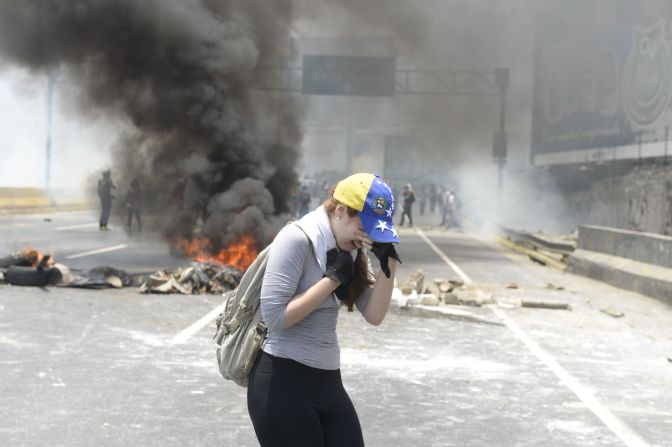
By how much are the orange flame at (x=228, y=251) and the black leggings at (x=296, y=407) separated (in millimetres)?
11578

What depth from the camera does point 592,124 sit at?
43406 mm

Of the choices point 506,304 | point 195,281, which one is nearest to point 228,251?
point 195,281

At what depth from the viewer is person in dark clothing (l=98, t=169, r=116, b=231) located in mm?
26016

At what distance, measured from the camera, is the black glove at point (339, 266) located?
3084 millimetres

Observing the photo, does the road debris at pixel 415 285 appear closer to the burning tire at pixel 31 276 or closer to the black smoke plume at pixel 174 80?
the burning tire at pixel 31 276

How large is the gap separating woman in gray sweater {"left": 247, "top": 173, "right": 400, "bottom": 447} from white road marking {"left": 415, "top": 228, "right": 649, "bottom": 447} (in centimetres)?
296

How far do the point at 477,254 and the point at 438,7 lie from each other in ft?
78.8

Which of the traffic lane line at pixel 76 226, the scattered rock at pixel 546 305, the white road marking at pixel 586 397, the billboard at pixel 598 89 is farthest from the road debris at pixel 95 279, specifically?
the billboard at pixel 598 89

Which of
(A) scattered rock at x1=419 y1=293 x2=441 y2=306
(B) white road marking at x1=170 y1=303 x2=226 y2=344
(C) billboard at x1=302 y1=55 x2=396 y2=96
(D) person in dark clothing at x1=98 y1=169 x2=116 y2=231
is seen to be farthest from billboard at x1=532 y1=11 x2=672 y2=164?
(B) white road marking at x1=170 y1=303 x2=226 y2=344

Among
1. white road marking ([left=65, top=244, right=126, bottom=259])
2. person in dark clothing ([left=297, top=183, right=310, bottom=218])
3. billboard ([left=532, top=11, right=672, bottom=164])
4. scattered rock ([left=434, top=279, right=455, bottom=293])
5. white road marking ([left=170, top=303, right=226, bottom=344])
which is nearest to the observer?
white road marking ([left=170, top=303, right=226, bottom=344])

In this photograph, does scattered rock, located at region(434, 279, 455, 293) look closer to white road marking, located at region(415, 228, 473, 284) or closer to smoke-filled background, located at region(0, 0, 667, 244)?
white road marking, located at region(415, 228, 473, 284)

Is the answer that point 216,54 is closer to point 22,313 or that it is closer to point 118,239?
point 118,239

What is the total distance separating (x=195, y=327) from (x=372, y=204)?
22.8ft

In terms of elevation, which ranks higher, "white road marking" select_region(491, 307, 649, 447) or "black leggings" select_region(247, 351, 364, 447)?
"black leggings" select_region(247, 351, 364, 447)
